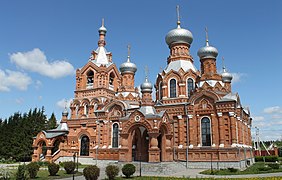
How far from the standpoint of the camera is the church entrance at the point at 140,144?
2716cm

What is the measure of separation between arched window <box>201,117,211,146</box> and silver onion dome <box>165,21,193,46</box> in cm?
1051

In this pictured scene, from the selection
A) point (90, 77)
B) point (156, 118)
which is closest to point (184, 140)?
point (156, 118)

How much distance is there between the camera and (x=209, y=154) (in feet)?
79.2

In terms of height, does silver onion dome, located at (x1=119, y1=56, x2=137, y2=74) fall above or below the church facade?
above

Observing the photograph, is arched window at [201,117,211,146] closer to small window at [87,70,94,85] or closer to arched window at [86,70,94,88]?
arched window at [86,70,94,88]

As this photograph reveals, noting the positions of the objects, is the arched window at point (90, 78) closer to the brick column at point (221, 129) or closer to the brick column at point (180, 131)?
the brick column at point (180, 131)

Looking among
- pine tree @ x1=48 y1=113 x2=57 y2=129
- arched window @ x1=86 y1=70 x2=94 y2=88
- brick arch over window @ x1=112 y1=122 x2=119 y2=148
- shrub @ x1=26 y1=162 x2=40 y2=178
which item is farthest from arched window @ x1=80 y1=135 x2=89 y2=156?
pine tree @ x1=48 y1=113 x2=57 y2=129

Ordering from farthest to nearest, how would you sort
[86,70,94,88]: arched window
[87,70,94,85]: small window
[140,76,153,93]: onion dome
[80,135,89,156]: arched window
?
1. [87,70,94,85]: small window
2. [86,70,94,88]: arched window
3. [80,135,89,156]: arched window
4. [140,76,153,93]: onion dome

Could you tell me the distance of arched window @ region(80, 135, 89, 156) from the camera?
32719mm

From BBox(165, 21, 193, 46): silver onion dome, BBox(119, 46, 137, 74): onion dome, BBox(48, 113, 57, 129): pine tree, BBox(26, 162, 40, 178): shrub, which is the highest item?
BBox(165, 21, 193, 46): silver onion dome

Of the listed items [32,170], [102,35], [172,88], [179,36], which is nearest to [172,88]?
[172,88]

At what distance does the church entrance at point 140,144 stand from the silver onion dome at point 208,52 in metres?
10.5

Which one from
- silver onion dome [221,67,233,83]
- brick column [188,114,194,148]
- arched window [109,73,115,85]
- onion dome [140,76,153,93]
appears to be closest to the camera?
brick column [188,114,194,148]

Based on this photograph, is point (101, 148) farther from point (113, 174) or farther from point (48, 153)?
point (113, 174)
